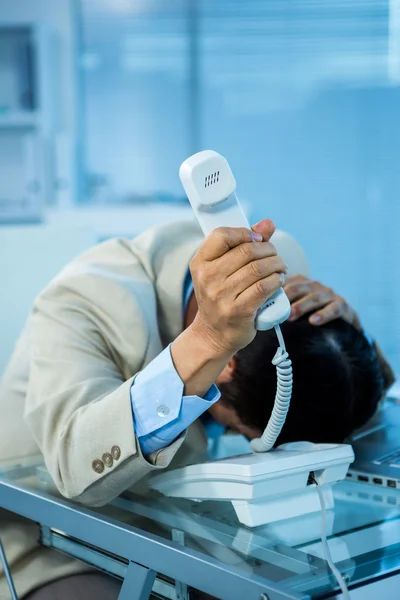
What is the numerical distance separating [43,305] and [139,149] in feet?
11.4

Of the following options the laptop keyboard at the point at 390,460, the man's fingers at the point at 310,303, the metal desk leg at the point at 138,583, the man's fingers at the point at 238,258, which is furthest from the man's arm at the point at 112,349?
the laptop keyboard at the point at 390,460

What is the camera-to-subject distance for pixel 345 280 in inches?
173

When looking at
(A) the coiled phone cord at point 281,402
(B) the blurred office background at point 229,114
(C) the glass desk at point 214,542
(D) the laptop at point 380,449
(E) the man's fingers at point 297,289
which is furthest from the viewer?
(B) the blurred office background at point 229,114

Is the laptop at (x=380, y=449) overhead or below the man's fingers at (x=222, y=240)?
below

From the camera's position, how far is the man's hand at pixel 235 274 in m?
0.82

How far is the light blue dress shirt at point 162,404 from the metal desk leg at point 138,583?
142 millimetres

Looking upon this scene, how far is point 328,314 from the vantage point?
45.8 inches

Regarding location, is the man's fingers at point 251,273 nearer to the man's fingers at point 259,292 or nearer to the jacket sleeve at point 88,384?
the man's fingers at point 259,292

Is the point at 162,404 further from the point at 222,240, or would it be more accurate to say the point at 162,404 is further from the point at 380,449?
the point at 380,449

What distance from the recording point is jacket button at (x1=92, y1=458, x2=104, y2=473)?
0.95 meters

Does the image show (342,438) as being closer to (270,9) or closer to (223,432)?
(223,432)

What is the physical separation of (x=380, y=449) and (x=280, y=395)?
341mm

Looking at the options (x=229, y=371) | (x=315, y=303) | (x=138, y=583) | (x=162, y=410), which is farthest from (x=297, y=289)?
(x=138, y=583)

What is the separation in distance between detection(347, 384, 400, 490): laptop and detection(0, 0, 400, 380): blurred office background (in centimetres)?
278
